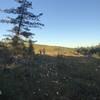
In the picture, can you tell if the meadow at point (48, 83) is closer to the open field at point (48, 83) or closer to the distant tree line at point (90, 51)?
the open field at point (48, 83)

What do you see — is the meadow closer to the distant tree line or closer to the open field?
the open field

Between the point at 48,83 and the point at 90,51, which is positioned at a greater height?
the point at 90,51

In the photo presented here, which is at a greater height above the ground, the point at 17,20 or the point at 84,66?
the point at 17,20

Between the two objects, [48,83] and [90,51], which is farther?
[90,51]

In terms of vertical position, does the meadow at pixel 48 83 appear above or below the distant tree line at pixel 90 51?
below

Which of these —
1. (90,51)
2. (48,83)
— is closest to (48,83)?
A: (48,83)

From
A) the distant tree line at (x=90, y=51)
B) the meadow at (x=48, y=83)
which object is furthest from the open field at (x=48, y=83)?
the distant tree line at (x=90, y=51)

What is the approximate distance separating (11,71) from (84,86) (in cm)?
456

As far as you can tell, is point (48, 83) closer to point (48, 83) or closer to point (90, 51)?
point (48, 83)

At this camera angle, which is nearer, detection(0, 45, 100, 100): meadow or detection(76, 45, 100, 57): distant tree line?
detection(0, 45, 100, 100): meadow

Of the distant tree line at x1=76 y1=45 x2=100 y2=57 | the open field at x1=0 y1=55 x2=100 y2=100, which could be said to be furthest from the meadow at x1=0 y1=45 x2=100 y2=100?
the distant tree line at x1=76 y1=45 x2=100 y2=57

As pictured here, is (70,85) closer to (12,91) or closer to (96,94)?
(96,94)

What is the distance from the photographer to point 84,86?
15.3 meters

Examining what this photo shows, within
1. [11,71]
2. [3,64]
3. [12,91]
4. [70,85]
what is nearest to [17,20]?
[3,64]
